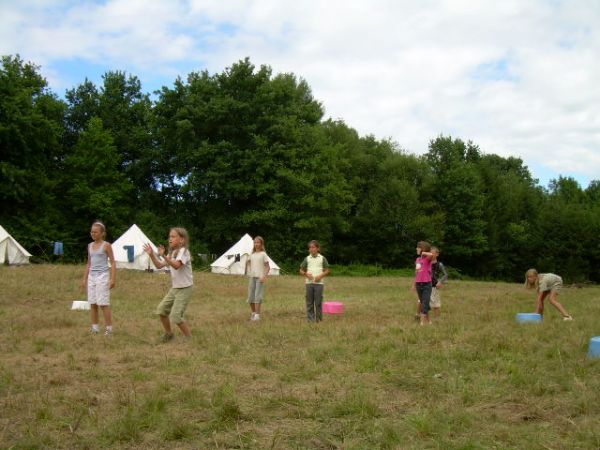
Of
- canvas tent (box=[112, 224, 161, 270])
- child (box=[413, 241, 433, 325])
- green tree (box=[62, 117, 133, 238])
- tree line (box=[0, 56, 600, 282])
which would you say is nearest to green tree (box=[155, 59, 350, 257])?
tree line (box=[0, 56, 600, 282])

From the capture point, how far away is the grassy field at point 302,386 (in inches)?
160

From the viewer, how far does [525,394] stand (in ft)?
16.6

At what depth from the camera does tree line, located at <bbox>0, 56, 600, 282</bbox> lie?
36.8 metres

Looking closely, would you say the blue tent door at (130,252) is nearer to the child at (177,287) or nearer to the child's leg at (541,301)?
the child at (177,287)

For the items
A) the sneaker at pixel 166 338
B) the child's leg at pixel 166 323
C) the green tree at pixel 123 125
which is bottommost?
the sneaker at pixel 166 338

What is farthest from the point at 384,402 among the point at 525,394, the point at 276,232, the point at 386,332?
the point at 276,232

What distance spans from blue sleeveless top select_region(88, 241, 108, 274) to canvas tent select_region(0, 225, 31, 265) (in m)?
17.5

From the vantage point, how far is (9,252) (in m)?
24.8

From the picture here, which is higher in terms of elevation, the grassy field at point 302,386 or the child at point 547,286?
the child at point 547,286

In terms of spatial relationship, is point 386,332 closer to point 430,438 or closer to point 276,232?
point 430,438

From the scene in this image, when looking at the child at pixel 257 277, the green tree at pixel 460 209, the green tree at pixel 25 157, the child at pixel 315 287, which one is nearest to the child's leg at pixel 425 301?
the child at pixel 315 287

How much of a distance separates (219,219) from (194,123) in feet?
21.5

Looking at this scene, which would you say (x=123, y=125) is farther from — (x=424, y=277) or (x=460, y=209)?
(x=424, y=277)

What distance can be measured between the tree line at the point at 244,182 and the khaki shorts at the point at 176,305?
27.9m
